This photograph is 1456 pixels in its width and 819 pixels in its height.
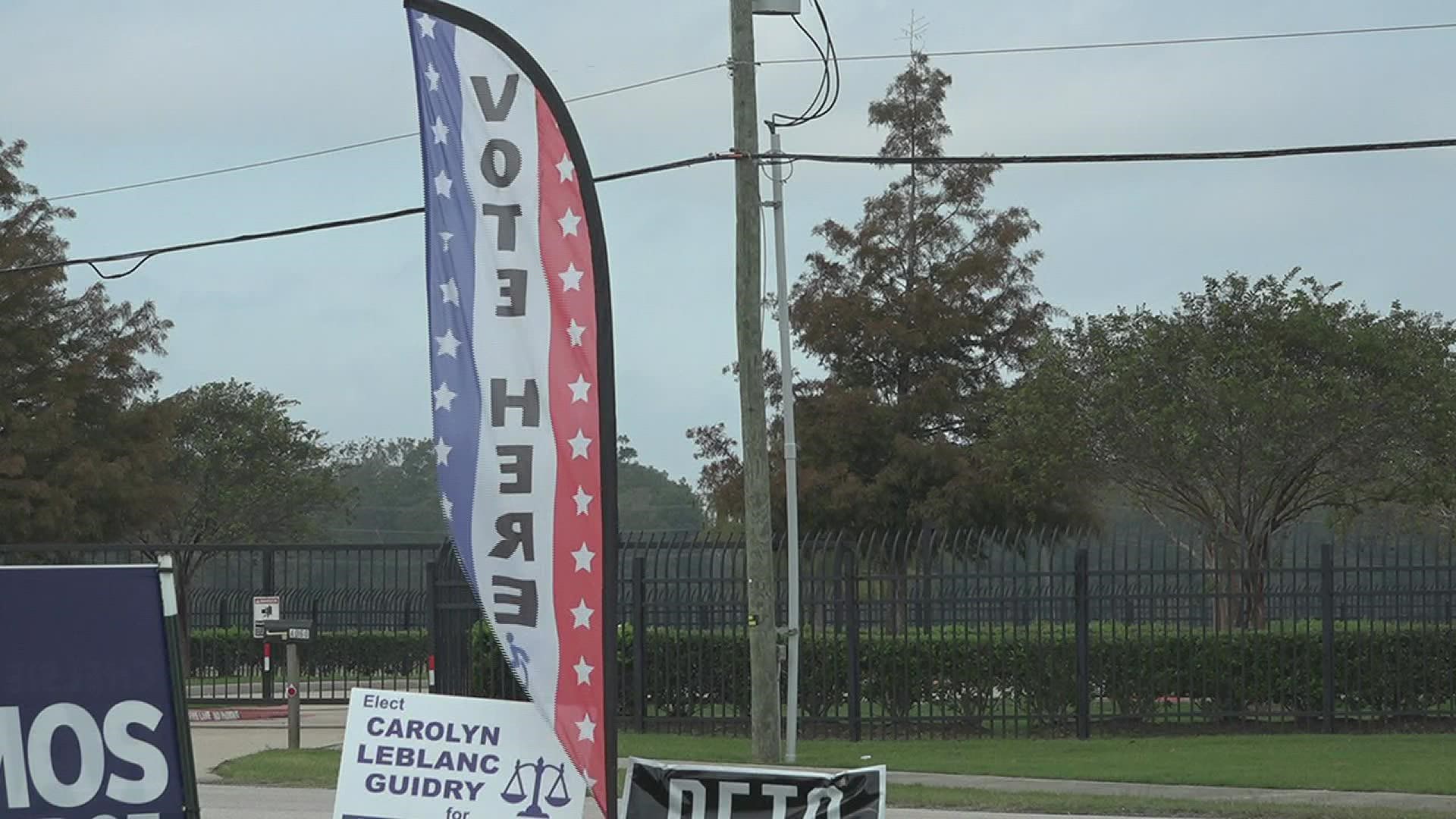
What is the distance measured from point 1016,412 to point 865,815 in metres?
23.5

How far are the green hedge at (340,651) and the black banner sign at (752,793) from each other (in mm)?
25975

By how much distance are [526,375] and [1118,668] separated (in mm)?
15239

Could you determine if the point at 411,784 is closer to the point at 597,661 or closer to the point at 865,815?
the point at 597,661

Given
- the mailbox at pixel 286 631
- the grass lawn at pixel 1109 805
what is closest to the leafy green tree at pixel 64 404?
the mailbox at pixel 286 631

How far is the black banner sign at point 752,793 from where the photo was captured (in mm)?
6078

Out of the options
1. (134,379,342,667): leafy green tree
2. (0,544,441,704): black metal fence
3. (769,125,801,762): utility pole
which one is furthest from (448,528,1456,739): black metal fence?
(134,379,342,667): leafy green tree

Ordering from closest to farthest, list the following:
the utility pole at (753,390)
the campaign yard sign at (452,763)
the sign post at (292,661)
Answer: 1. the campaign yard sign at (452,763)
2. the utility pole at (753,390)
3. the sign post at (292,661)

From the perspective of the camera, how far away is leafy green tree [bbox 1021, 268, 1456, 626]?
25938mm

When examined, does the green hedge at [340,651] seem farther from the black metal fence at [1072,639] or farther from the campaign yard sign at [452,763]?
the campaign yard sign at [452,763]

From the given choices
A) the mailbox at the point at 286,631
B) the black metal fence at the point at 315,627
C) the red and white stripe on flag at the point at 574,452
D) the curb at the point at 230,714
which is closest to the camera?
the red and white stripe on flag at the point at 574,452

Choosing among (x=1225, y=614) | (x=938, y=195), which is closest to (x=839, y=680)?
(x=1225, y=614)

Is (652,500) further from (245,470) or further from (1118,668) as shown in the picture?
(1118,668)

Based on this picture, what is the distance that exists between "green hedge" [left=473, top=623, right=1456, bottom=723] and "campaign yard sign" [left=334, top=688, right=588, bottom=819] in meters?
13.7

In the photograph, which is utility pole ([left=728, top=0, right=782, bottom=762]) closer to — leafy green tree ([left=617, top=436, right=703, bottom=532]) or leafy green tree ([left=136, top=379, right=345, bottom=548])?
leafy green tree ([left=136, top=379, right=345, bottom=548])
